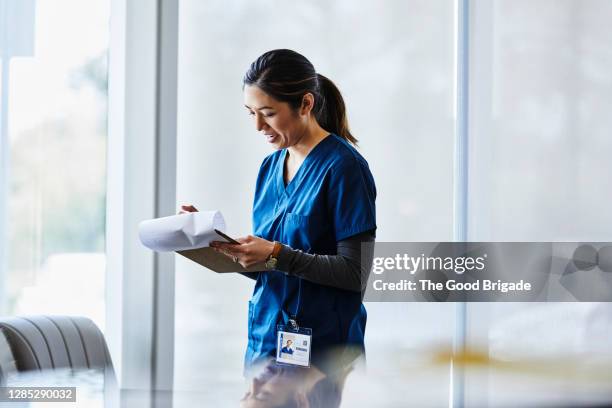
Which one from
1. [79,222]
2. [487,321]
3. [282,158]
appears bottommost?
[487,321]

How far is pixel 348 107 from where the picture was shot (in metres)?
1.58

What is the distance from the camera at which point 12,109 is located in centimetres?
159

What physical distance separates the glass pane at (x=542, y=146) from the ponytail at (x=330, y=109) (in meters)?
0.50

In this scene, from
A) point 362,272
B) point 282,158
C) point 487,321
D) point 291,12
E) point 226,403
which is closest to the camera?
point 226,403

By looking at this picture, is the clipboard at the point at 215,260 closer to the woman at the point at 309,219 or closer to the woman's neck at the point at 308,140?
the woman at the point at 309,219

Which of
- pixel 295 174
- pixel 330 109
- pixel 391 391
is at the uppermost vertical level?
pixel 330 109

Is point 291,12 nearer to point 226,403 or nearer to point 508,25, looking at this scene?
point 508,25

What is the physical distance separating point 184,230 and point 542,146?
905mm

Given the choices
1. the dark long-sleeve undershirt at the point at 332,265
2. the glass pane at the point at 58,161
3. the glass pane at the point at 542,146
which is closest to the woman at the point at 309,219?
the dark long-sleeve undershirt at the point at 332,265

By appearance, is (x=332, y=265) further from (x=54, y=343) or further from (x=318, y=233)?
(x=54, y=343)

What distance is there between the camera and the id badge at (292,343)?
109 centimetres

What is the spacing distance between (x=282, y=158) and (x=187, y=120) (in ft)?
A: 1.64

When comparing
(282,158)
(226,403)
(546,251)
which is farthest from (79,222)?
(546,251)

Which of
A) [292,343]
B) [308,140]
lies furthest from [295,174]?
[292,343]
